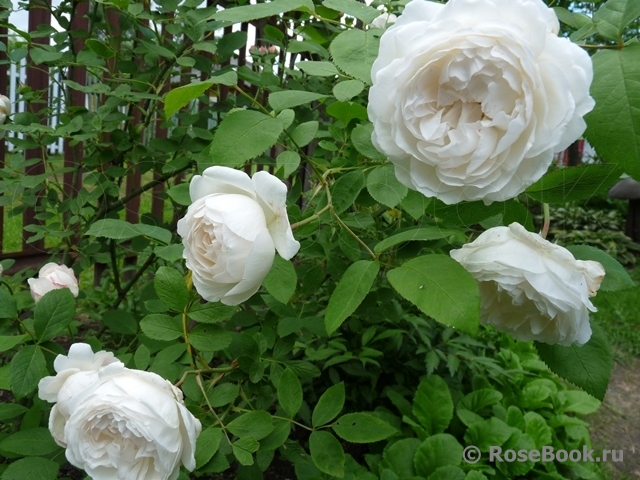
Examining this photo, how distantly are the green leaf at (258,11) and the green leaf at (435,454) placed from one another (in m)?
1.23

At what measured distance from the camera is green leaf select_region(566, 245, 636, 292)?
25.3 inches

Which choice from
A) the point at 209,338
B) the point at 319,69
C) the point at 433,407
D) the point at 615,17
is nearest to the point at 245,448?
the point at 209,338

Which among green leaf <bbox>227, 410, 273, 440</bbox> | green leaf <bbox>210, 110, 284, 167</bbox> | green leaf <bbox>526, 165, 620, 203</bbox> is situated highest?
green leaf <bbox>526, 165, 620, 203</bbox>

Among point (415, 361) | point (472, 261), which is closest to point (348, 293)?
point (472, 261)

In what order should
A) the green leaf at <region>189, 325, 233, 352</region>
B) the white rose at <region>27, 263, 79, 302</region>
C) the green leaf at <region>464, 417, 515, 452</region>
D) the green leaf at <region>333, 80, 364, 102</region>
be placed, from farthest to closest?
1. the green leaf at <region>464, 417, 515, 452</region>
2. the white rose at <region>27, 263, 79, 302</region>
3. the green leaf at <region>189, 325, 233, 352</region>
4. the green leaf at <region>333, 80, 364, 102</region>

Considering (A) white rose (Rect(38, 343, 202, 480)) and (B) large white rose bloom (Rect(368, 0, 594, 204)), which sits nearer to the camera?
(B) large white rose bloom (Rect(368, 0, 594, 204))

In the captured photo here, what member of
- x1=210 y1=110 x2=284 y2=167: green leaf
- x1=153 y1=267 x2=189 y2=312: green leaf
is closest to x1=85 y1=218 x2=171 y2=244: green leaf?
x1=153 y1=267 x2=189 y2=312: green leaf

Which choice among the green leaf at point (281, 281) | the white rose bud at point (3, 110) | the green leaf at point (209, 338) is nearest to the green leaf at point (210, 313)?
the green leaf at point (209, 338)

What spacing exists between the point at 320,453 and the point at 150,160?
80cm

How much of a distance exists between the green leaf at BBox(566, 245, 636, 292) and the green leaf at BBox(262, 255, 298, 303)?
1.09 ft

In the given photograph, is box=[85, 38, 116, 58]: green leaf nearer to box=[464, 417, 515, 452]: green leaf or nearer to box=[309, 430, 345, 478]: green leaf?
box=[309, 430, 345, 478]: green leaf

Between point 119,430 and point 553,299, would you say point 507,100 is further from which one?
point 119,430

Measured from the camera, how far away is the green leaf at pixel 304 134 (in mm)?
799

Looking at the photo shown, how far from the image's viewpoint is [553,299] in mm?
532
